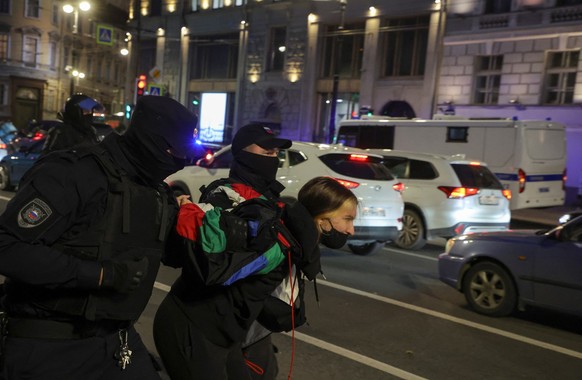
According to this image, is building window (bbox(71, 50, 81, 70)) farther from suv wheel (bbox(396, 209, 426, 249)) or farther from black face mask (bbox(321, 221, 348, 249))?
black face mask (bbox(321, 221, 348, 249))

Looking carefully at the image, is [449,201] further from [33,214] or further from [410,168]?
[33,214]

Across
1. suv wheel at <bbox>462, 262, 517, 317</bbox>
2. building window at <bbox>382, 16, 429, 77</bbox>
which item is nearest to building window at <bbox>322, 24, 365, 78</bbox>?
building window at <bbox>382, 16, 429, 77</bbox>

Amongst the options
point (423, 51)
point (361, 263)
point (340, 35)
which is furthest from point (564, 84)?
point (361, 263)

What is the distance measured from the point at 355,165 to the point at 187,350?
7240 mm

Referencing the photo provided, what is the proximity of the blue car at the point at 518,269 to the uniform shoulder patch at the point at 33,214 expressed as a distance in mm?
5346

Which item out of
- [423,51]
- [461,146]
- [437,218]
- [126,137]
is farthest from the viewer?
[423,51]

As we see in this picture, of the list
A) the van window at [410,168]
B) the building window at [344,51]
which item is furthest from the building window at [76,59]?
the van window at [410,168]

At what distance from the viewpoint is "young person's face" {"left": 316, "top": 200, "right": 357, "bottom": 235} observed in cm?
→ 269

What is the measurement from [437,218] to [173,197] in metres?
8.85

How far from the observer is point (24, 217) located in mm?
1935

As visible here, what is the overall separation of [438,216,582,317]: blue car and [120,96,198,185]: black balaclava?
16.2 ft

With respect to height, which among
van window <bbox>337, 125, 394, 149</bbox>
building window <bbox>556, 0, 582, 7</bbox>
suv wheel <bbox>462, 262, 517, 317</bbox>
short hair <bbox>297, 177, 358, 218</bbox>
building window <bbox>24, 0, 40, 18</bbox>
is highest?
building window <bbox>24, 0, 40, 18</bbox>

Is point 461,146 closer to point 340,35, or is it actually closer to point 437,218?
point 437,218

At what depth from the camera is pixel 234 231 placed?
2156 millimetres
